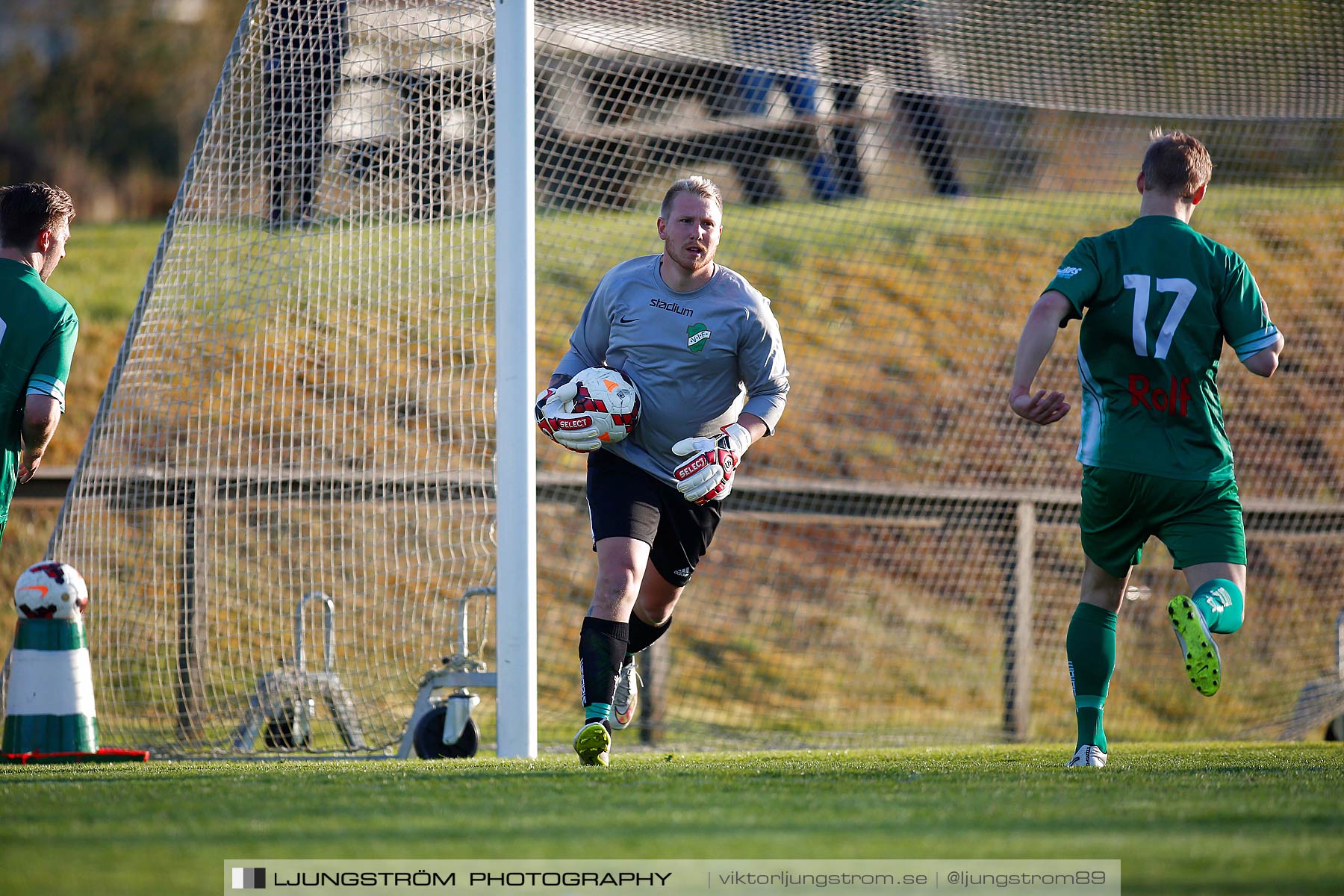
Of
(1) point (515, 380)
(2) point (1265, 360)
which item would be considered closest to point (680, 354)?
(1) point (515, 380)

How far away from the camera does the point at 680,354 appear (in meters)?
4.14

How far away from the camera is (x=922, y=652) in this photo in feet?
29.3

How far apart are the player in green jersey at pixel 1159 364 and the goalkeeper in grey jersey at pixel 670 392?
0.89m

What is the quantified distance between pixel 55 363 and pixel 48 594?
0.87 m

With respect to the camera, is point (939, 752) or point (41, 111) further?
point (41, 111)

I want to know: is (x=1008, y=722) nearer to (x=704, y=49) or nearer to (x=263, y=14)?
(x=704, y=49)

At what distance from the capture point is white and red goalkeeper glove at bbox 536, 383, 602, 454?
3.88 metres

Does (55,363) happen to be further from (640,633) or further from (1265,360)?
(1265,360)

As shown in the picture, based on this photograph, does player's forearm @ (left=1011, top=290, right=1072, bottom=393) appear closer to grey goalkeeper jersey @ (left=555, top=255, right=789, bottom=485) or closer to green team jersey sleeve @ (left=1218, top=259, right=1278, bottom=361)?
green team jersey sleeve @ (left=1218, top=259, right=1278, bottom=361)

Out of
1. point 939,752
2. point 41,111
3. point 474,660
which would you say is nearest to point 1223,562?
point 939,752

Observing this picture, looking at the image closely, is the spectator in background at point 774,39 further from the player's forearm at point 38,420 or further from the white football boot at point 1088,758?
the player's forearm at point 38,420

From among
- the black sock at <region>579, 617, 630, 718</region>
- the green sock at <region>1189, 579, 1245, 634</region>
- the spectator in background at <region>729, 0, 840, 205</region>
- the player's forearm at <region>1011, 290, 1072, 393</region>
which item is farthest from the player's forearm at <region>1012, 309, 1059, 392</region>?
the spectator in background at <region>729, 0, 840, 205</region>

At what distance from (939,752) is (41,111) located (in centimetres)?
1788

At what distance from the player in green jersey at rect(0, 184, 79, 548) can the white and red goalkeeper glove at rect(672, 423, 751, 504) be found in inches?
77.4
